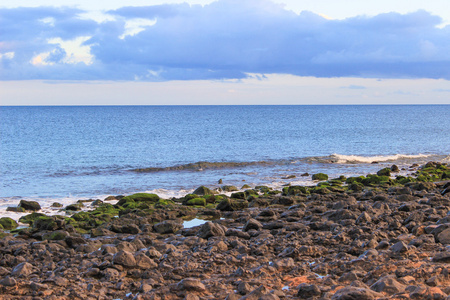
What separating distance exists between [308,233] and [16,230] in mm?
9050

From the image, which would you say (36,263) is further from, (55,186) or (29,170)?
(29,170)

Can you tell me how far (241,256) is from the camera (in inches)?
383

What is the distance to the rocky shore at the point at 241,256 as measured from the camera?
7809mm

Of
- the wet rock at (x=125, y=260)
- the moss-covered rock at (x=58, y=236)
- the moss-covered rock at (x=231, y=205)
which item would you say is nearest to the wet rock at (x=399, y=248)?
the wet rock at (x=125, y=260)

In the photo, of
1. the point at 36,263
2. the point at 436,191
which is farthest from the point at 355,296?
the point at 436,191

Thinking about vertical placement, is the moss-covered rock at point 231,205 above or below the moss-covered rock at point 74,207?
above

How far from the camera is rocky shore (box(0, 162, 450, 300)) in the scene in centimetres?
781

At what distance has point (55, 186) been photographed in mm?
27266

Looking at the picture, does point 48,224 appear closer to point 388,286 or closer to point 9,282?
point 9,282

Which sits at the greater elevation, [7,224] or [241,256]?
[241,256]

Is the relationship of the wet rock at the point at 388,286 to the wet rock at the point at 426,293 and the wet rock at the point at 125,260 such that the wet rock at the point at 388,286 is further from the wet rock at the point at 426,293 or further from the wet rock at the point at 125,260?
the wet rock at the point at 125,260

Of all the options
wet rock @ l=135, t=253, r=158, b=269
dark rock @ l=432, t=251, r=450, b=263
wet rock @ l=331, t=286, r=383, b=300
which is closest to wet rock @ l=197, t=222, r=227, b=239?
wet rock @ l=135, t=253, r=158, b=269

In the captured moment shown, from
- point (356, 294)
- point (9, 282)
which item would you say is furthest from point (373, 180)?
point (9, 282)

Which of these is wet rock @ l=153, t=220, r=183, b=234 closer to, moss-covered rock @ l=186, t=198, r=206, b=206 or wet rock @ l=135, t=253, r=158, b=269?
wet rock @ l=135, t=253, r=158, b=269
